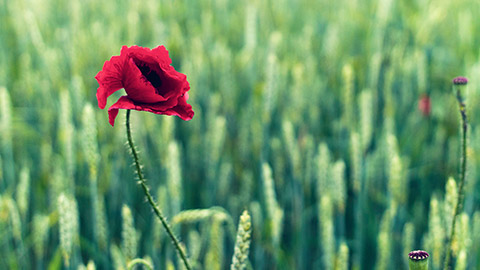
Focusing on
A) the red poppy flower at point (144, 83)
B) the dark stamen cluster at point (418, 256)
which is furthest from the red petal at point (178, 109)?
the dark stamen cluster at point (418, 256)

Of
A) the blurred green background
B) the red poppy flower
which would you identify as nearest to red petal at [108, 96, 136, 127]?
the red poppy flower

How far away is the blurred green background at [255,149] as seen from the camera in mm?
778

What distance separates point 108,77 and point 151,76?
36 mm

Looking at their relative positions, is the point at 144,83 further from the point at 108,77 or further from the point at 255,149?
the point at 255,149

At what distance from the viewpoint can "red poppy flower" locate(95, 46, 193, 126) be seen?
1.38 ft

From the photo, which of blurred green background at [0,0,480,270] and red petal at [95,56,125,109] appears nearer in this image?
red petal at [95,56,125,109]

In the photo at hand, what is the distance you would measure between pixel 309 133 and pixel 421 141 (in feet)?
0.77

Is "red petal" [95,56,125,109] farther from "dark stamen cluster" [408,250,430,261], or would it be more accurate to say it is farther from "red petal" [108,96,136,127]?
"dark stamen cluster" [408,250,430,261]

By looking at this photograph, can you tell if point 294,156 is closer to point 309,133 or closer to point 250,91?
point 309,133

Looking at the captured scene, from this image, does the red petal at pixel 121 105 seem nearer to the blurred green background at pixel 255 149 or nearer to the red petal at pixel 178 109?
the red petal at pixel 178 109

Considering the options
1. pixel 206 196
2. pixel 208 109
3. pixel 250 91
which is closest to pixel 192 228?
pixel 206 196

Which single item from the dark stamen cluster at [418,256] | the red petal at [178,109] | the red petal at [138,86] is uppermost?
the red petal at [138,86]

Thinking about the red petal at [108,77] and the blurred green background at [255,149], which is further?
the blurred green background at [255,149]

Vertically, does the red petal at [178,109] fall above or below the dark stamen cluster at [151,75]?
below
